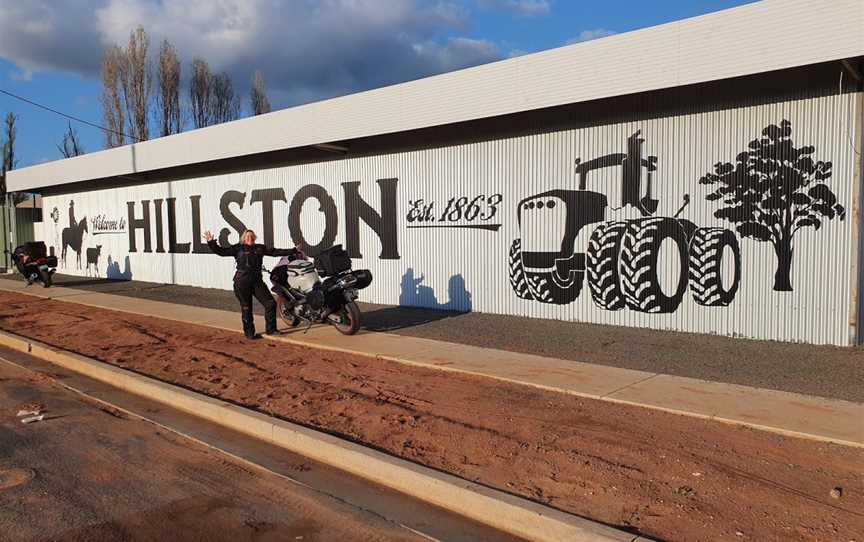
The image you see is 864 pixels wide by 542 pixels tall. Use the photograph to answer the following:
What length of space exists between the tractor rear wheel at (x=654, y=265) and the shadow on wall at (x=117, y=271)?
18.7 meters

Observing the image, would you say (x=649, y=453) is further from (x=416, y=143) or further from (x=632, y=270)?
(x=416, y=143)

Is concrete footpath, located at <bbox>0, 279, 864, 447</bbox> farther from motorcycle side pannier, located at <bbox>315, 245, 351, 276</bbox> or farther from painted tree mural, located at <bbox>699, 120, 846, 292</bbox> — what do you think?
painted tree mural, located at <bbox>699, 120, 846, 292</bbox>

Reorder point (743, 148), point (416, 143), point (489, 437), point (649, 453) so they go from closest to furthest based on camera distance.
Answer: point (649, 453), point (489, 437), point (743, 148), point (416, 143)

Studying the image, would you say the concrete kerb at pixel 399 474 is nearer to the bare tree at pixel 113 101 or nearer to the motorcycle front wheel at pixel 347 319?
the motorcycle front wheel at pixel 347 319

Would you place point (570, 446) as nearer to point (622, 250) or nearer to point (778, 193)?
point (778, 193)

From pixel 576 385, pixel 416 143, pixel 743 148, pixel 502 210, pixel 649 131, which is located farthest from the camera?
pixel 416 143

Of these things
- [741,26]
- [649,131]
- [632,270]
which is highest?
[741,26]

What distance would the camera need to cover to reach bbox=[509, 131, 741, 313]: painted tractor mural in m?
10.3

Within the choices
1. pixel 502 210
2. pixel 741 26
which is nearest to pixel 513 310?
pixel 502 210

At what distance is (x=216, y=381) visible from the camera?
834cm

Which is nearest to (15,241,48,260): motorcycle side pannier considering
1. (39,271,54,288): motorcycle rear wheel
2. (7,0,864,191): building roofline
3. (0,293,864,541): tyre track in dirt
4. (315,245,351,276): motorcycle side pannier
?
(39,271,54,288): motorcycle rear wheel

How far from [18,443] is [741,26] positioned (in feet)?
31.2

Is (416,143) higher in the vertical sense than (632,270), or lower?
higher

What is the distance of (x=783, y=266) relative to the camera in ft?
31.5
